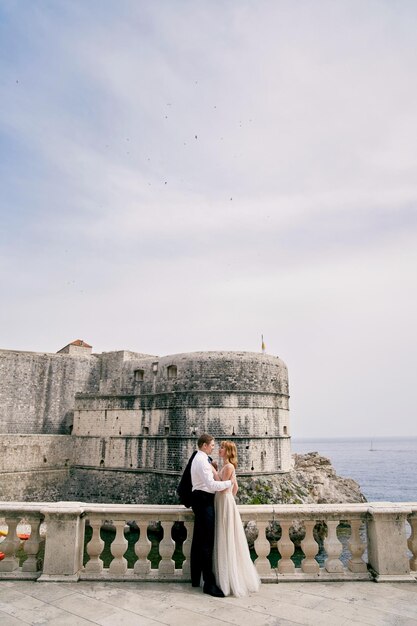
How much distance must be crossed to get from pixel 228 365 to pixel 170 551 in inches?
759

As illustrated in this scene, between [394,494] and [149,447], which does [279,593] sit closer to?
[149,447]

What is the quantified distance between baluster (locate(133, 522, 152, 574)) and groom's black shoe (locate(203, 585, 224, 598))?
0.79m

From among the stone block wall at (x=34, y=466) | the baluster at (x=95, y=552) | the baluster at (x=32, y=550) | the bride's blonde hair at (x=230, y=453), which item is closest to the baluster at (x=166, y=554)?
the baluster at (x=95, y=552)

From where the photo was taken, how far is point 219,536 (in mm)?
4570

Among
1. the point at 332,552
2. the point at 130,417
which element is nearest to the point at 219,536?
the point at 332,552

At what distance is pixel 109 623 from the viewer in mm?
3715

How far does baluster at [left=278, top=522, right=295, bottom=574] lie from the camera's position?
16.1 feet

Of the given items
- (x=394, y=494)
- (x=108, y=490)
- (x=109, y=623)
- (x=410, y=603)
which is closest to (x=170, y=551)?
(x=109, y=623)

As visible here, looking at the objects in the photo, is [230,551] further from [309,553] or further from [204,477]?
[309,553]

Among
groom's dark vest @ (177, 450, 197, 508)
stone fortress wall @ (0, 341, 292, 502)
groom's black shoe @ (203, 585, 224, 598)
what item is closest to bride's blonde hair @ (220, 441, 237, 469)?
groom's dark vest @ (177, 450, 197, 508)

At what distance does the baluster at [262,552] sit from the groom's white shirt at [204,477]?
2.60 ft

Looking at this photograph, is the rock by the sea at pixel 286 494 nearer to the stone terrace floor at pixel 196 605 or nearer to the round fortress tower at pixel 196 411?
the round fortress tower at pixel 196 411

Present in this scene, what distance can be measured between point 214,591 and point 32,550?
2.16 meters

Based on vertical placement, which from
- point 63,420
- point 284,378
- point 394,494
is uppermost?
point 284,378
